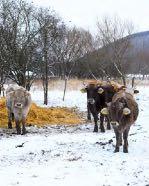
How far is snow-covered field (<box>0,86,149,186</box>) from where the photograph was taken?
9.70m

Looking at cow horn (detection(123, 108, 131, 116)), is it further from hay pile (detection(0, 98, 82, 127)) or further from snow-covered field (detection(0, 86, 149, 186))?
hay pile (detection(0, 98, 82, 127))

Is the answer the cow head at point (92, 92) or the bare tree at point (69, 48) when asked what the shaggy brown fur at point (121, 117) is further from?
the bare tree at point (69, 48)

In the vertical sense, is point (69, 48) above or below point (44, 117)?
above

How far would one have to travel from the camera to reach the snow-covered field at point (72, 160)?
970 centimetres

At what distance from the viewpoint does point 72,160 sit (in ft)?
37.2

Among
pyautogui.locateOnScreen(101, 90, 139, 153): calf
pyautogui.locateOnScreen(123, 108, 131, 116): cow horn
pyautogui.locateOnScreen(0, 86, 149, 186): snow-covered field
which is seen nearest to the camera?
pyautogui.locateOnScreen(0, 86, 149, 186): snow-covered field

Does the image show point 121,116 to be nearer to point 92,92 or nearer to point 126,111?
point 126,111

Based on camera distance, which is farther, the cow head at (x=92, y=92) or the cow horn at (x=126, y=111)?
the cow head at (x=92, y=92)

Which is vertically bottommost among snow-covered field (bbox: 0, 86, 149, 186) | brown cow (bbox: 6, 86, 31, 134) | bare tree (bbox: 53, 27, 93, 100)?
snow-covered field (bbox: 0, 86, 149, 186)

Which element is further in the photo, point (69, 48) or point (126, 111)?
point (69, 48)

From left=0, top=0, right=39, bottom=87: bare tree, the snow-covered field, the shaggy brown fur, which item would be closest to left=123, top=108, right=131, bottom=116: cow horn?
the shaggy brown fur

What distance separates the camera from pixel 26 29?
1139 inches

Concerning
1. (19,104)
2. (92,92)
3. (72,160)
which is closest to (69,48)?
(92,92)

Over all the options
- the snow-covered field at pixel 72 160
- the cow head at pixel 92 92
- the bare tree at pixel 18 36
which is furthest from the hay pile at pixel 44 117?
the bare tree at pixel 18 36
